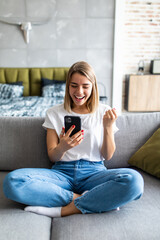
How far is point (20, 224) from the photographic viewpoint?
92 cm

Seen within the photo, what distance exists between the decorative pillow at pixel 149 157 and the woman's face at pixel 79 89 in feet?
1.73

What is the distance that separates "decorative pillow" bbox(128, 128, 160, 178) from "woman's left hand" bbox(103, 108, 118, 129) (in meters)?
0.34

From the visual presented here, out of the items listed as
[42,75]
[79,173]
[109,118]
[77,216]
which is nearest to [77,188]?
[79,173]

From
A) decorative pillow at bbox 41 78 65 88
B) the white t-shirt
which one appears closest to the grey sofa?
the white t-shirt

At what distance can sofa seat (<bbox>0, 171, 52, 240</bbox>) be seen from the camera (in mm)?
864

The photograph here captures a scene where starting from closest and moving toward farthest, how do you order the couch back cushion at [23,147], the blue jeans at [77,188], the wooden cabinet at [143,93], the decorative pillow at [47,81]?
the blue jeans at [77,188]
the couch back cushion at [23,147]
the decorative pillow at [47,81]
the wooden cabinet at [143,93]

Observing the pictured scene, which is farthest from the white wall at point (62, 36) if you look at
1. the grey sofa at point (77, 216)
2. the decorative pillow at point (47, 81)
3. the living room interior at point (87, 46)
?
the grey sofa at point (77, 216)

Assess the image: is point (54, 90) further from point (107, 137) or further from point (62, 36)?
point (107, 137)

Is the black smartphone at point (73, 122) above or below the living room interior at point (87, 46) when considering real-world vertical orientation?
below

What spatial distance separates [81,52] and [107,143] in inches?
116

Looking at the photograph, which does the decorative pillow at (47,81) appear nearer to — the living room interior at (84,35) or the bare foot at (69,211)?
the living room interior at (84,35)

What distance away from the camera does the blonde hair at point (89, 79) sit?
123cm

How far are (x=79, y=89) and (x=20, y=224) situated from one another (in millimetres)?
766

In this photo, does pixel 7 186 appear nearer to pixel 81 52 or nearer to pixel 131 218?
pixel 131 218
